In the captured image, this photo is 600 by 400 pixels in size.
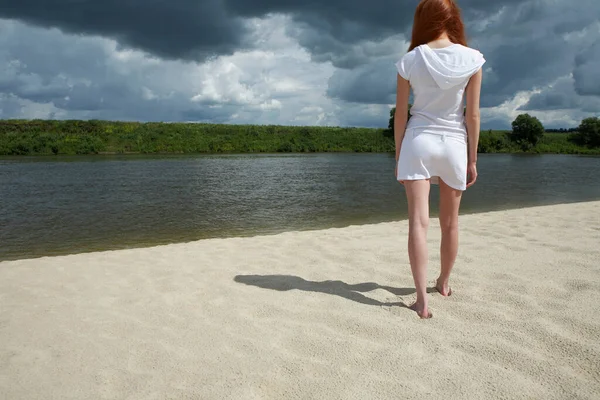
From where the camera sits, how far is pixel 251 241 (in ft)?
23.7

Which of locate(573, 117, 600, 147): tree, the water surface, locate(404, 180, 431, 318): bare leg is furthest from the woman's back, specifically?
locate(573, 117, 600, 147): tree

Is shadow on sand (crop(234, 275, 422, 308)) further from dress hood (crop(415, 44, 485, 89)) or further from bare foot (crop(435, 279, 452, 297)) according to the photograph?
dress hood (crop(415, 44, 485, 89))

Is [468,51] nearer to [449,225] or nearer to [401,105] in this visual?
[401,105]

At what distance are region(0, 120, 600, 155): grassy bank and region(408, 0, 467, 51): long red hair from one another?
185 ft

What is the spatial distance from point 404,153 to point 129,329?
2.73 m

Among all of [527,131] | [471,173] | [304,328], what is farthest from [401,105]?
[527,131]

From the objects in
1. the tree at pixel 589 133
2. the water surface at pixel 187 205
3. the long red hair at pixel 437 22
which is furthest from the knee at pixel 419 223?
the tree at pixel 589 133

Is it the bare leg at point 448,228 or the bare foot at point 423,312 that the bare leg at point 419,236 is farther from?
the bare leg at point 448,228

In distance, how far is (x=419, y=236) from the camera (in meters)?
3.59

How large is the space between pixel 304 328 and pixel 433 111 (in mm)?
2084

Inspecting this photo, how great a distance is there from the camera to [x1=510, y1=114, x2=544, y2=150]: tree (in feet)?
238

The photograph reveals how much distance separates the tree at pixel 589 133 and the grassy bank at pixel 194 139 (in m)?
2.21

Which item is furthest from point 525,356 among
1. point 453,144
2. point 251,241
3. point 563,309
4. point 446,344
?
point 251,241

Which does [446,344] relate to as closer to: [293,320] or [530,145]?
[293,320]
